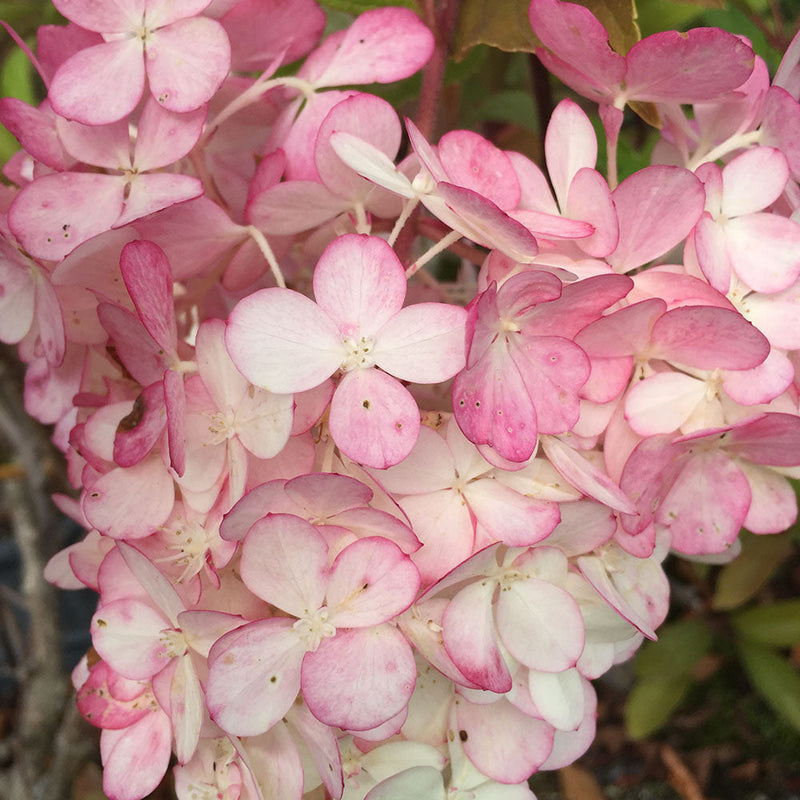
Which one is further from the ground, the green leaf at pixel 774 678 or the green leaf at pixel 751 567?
the green leaf at pixel 751 567

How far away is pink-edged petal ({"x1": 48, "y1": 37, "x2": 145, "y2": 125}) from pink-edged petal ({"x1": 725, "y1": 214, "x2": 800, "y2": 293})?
316 mm

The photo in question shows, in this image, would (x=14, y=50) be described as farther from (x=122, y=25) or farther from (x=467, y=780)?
(x=467, y=780)

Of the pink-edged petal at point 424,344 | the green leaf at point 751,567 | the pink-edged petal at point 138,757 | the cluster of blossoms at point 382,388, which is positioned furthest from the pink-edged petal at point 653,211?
the green leaf at point 751,567

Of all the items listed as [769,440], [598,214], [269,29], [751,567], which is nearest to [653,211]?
[598,214]

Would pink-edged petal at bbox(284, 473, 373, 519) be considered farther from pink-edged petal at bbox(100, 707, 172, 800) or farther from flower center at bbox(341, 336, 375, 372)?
pink-edged petal at bbox(100, 707, 172, 800)

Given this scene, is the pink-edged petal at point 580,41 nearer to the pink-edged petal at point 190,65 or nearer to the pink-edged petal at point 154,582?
the pink-edged petal at point 190,65

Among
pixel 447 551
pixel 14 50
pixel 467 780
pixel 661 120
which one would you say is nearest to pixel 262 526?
pixel 447 551

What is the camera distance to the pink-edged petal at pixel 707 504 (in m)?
0.49

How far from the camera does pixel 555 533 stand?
464mm

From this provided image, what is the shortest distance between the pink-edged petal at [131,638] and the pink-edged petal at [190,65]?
0.86 feet

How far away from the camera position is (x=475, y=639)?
1.41 ft

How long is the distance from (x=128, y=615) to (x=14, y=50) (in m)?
0.85

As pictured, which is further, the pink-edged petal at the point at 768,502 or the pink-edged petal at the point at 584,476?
the pink-edged petal at the point at 768,502

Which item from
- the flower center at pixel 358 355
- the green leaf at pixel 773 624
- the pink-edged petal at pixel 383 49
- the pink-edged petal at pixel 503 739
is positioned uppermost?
the pink-edged petal at pixel 383 49
